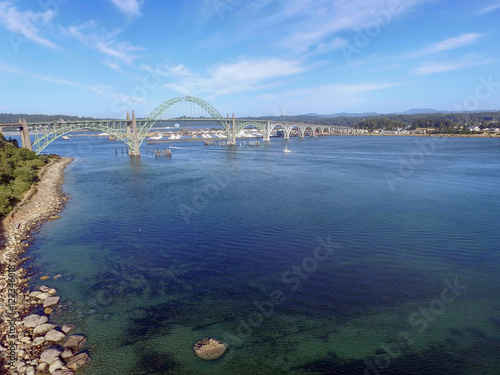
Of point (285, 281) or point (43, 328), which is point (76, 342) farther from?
point (285, 281)

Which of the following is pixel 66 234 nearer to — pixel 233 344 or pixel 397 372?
pixel 233 344

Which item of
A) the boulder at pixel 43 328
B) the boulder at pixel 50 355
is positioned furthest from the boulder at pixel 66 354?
the boulder at pixel 43 328

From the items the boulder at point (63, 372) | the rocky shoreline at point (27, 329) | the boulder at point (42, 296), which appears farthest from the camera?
the boulder at point (42, 296)

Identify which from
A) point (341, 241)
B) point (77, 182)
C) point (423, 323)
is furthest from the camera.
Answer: point (77, 182)

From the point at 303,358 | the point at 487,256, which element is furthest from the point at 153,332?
the point at 487,256
